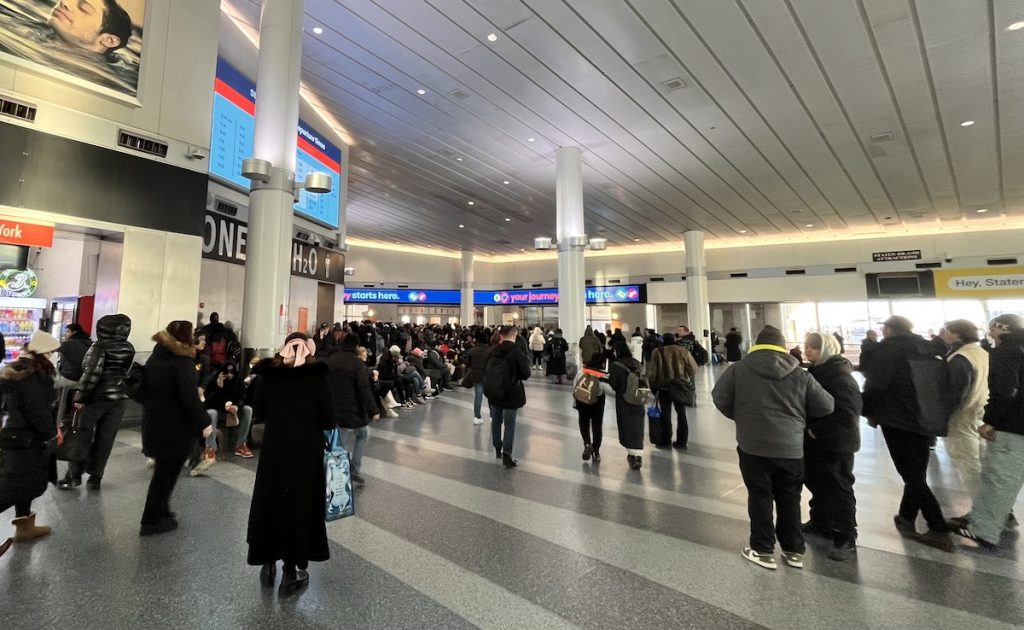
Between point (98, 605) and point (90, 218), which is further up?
point (90, 218)

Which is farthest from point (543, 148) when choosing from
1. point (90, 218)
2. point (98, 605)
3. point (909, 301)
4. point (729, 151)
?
point (909, 301)

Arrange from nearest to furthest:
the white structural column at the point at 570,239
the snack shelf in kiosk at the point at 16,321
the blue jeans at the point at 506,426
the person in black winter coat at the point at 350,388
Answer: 1. the person in black winter coat at the point at 350,388
2. the blue jeans at the point at 506,426
3. the snack shelf in kiosk at the point at 16,321
4. the white structural column at the point at 570,239

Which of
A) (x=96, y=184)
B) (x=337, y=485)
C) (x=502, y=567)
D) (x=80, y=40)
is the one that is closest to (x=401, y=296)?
(x=96, y=184)

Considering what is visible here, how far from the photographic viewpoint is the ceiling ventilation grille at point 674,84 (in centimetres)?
780

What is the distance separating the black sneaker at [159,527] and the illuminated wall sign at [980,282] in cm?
2416

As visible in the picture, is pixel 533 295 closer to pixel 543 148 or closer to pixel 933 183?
pixel 543 148

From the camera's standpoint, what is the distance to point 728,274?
816 inches

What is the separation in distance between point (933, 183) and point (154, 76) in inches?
723

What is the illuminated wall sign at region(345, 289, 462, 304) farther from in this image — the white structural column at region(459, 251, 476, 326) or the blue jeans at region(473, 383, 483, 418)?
the blue jeans at region(473, 383, 483, 418)

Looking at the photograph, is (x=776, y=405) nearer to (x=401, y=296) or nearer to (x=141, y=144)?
(x=141, y=144)

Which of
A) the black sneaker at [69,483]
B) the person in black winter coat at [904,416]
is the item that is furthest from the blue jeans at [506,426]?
the black sneaker at [69,483]

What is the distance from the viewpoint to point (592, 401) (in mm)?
4660

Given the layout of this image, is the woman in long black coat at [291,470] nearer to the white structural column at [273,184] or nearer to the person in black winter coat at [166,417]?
the person in black winter coat at [166,417]

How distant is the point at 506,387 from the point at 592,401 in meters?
0.96
